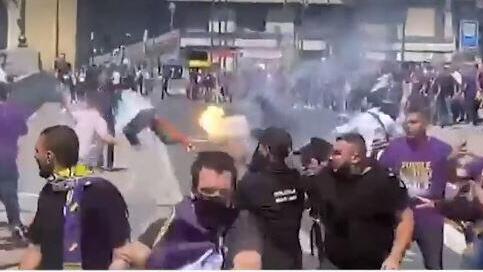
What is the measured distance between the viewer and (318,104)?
2.62 meters

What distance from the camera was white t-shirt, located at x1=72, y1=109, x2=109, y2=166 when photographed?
2.62m

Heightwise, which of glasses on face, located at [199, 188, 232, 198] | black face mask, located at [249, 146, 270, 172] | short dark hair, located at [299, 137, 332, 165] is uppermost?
short dark hair, located at [299, 137, 332, 165]

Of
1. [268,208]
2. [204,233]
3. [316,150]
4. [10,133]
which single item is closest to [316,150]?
[316,150]

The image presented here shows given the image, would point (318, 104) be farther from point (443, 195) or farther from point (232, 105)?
point (443, 195)

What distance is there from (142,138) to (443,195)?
989 millimetres

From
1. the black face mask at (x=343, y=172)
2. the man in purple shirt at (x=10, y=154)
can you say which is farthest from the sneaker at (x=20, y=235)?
the black face mask at (x=343, y=172)

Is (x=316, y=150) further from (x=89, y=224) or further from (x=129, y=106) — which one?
(x=89, y=224)

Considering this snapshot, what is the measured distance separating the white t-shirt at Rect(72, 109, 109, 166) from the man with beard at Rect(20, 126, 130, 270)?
0.07 feet

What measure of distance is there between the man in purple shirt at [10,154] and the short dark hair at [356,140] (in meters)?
1.00

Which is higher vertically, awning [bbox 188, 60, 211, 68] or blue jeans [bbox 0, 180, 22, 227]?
awning [bbox 188, 60, 211, 68]

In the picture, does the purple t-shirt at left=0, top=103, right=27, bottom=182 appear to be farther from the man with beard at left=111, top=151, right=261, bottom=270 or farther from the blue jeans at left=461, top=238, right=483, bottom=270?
Result: the blue jeans at left=461, top=238, right=483, bottom=270

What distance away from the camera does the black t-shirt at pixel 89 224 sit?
2.63 m

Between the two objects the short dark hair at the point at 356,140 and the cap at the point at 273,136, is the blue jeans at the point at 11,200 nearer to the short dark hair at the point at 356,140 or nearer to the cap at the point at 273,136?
the cap at the point at 273,136

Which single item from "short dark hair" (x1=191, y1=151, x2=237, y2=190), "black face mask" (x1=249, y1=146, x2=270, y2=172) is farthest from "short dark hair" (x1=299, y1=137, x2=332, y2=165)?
"short dark hair" (x1=191, y1=151, x2=237, y2=190)
